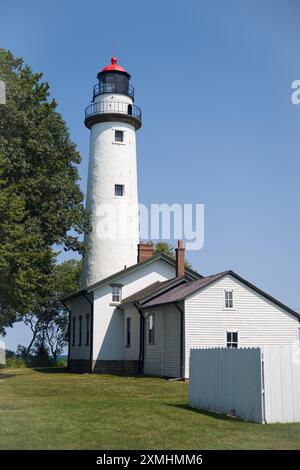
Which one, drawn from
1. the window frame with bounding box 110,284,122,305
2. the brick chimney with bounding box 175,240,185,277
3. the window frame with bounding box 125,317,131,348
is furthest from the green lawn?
the window frame with bounding box 110,284,122,305

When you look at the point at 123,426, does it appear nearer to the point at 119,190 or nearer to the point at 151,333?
the point at 151,333

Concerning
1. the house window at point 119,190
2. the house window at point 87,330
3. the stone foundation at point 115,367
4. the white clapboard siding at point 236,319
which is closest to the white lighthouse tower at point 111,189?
the house window at point 119,190

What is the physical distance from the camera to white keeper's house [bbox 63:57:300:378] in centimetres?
3023

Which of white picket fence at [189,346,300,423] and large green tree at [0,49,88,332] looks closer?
white picket fence at [189,346,300,423]

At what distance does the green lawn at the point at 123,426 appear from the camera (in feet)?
35.8

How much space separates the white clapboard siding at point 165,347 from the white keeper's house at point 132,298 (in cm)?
5

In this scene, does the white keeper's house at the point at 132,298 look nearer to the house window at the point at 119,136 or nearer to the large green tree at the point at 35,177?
the house window at the point at 119,136

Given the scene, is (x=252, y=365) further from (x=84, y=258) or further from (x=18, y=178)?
(x=84, y=258)

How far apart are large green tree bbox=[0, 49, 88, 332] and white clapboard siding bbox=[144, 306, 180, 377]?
6.22 meters

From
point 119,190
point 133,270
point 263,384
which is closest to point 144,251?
point 133,270

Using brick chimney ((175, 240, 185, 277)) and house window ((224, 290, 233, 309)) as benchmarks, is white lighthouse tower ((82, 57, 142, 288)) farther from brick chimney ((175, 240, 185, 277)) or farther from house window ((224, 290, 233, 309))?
house window ((224, 290, 233, 309))

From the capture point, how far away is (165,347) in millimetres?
31281

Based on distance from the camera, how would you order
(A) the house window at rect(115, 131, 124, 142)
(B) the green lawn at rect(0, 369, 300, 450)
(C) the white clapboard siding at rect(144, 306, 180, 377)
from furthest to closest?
(A) the house window at rect(115, 131, 124, 142)
(C) the white clapboard siding at rect(144, 306, 180, 377)
(B) the green lawn at rect(0, 369, 300, 450)
